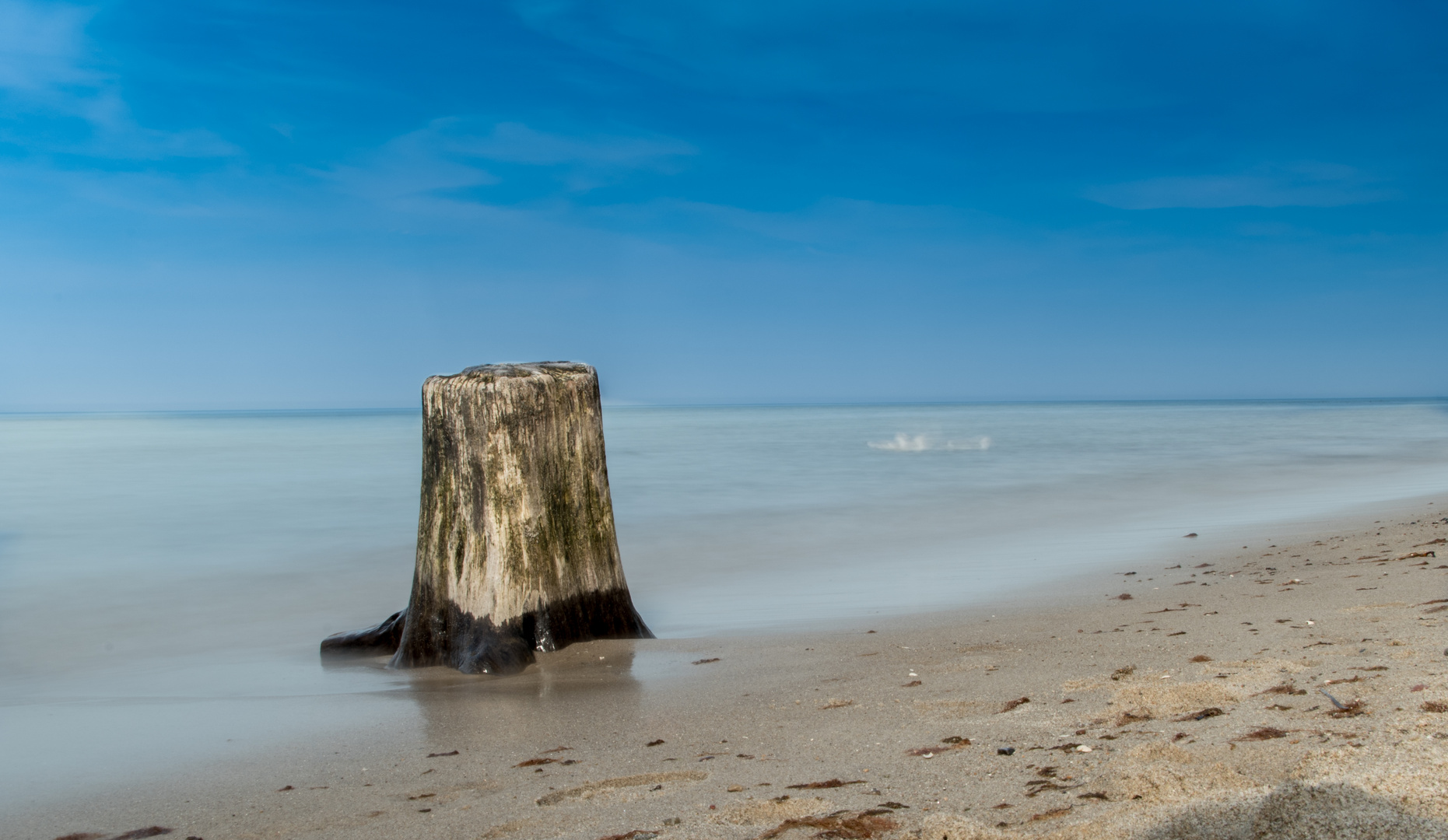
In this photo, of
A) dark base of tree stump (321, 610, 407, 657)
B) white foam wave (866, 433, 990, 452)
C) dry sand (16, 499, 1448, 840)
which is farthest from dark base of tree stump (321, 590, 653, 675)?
white foam wave (866, 433, 990, 452)

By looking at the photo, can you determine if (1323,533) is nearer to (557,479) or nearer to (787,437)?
(557,479)

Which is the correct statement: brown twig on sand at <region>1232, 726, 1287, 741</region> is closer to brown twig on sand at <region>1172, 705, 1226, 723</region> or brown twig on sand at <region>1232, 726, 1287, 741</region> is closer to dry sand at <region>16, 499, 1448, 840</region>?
dry sand at <region>16, 499, 1448, 840</region>

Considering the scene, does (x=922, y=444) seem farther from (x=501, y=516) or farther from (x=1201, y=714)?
(x=1201, y=714)

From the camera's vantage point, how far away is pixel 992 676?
3537 millimetres

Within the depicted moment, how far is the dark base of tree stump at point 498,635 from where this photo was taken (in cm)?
421

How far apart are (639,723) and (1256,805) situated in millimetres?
1952

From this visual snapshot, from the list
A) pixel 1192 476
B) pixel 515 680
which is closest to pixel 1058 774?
pixel 515 680

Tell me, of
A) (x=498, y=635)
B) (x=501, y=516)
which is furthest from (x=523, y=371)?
(x=498, y=635)

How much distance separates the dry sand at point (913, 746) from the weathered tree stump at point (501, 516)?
237 mm

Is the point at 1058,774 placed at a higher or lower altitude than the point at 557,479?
lower

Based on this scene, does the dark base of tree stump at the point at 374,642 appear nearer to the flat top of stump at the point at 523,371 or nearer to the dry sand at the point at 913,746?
the dry sand at the point at 913,746

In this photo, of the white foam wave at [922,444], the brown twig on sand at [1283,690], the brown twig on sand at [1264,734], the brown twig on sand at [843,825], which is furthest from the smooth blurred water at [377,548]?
the white foam wave at [922,444]

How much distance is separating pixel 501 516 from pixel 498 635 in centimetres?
53

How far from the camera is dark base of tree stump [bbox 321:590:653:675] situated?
4.21m
